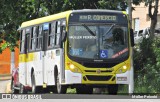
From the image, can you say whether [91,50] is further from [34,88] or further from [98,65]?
[34,88]

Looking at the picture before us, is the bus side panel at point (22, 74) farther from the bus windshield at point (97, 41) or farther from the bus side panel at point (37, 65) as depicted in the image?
the bus windshield at point (97, 41)

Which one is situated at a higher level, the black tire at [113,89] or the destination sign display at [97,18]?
the destination sign display at [97,18]

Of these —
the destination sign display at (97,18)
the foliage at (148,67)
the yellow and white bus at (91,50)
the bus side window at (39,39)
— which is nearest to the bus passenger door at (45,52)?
the bus side window at (39,39)

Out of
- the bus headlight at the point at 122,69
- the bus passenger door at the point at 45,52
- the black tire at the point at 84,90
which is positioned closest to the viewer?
the bus headlight at the point at 122,69

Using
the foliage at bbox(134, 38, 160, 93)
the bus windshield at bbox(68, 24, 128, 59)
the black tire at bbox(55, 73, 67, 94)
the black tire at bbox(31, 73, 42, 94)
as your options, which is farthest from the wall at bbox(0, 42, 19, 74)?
the bus windshield at bbox(68, 24, 128, 59)

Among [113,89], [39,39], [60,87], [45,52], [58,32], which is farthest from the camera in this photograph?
[39,39]

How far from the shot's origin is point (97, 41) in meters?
21.9

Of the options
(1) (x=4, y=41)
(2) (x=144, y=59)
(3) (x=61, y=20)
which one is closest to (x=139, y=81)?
(2) (x=144, y=59)

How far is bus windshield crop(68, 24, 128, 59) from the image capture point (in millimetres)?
21797

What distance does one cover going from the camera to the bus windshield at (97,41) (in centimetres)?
2180

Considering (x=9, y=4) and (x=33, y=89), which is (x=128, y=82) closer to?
(x=33, y=89)

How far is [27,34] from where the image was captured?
26625 mm

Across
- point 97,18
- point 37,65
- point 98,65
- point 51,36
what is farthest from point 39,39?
point 98,65

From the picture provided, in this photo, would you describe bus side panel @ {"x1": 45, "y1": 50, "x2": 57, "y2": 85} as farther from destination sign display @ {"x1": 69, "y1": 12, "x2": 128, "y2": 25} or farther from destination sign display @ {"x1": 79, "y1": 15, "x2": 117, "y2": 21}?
destination sign display @ {"x1": 79, "y1": 15, "x2": 117, "y2": 21}
